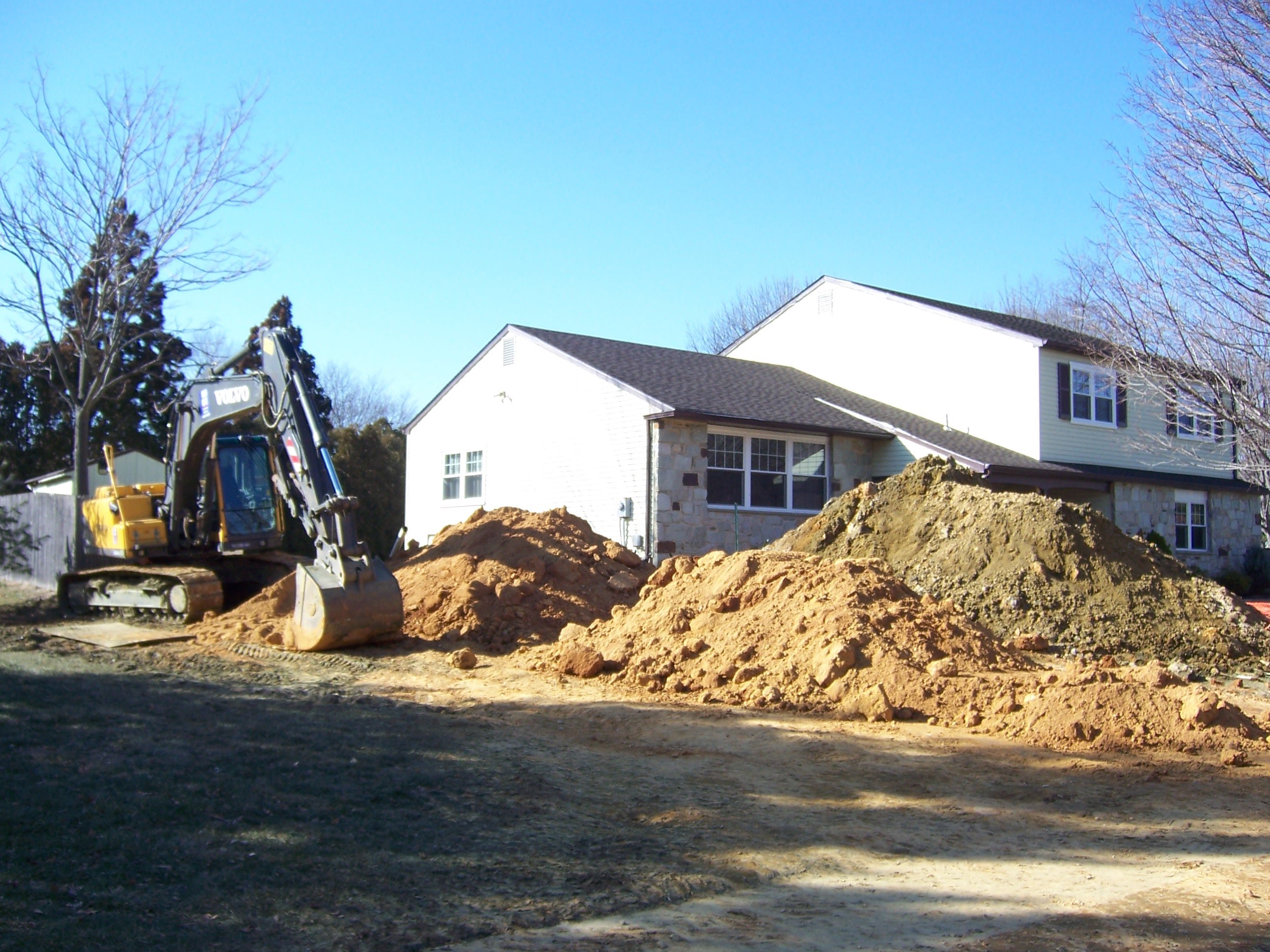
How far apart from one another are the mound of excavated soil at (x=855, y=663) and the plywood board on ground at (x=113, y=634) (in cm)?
572

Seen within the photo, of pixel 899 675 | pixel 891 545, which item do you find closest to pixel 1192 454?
pixel 891 545

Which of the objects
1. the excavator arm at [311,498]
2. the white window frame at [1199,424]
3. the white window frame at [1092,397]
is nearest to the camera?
the excavator arm at [311,498]

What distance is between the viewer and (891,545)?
51.6ft

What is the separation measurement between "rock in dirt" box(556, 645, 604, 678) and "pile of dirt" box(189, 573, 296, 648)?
3825 millimetres

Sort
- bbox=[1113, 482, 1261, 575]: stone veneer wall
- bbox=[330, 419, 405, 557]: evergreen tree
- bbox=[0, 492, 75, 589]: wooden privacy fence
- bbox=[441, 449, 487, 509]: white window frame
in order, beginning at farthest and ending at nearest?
bbox=[330, 419, 405, 557]: evergreen tree
bbox=[441, 449, 487, 509]: white window frame
bbox=[1113, 482, 1261, 575]: stone veneer wall
bbox=[0, 492, 75, 589]: wooden privacy fence

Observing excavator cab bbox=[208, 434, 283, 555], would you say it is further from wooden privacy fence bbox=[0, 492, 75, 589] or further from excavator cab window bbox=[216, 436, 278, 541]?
wooden privacy fence bbox=[0, 492, 75, 589]

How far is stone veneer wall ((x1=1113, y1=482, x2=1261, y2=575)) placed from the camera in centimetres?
2572

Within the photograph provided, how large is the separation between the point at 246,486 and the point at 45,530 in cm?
838

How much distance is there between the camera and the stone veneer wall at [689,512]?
20500 mm

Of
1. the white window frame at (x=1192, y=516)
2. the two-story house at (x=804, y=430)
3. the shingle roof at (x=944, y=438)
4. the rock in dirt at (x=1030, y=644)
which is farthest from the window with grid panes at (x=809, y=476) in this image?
the white window frame at (x=1192, y=516)

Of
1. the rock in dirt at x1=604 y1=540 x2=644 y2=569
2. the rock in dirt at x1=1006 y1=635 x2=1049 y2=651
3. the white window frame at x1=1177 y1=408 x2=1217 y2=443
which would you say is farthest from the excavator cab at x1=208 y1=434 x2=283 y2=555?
the white window frame at x1=1177 y1=408 x2=1217 y2=443

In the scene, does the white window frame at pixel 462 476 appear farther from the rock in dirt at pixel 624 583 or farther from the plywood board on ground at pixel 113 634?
the plywood board on ground at pixel 113 634

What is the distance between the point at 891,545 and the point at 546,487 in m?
9.82

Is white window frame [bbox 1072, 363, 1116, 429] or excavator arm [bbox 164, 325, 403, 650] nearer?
excavator arm [bbox 164, 325, 403, 650]
